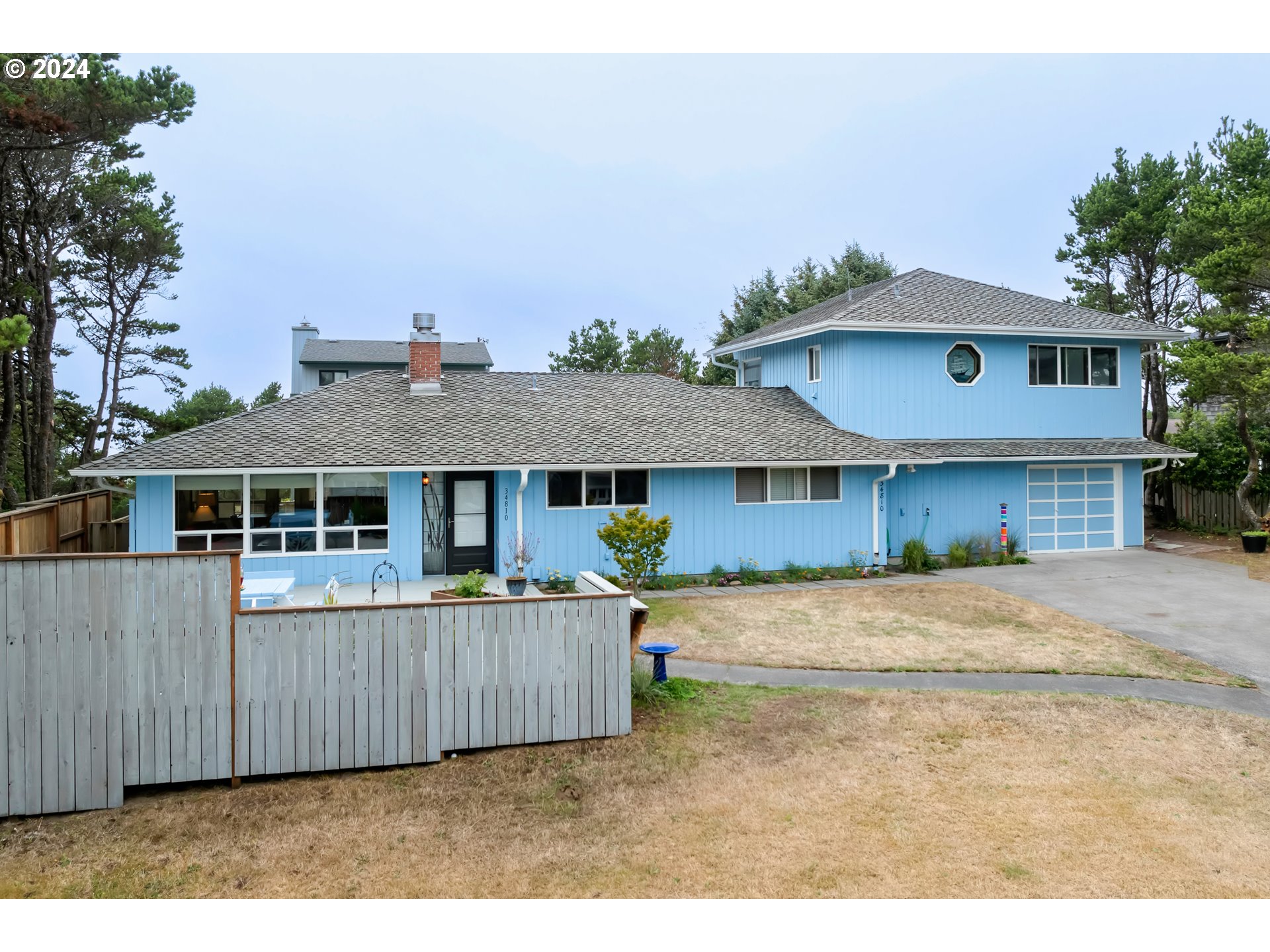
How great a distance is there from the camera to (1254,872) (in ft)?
17.3

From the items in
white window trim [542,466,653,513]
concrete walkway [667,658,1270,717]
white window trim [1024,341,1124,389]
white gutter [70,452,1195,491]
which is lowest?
concrete walkway [667,658,1270,717]

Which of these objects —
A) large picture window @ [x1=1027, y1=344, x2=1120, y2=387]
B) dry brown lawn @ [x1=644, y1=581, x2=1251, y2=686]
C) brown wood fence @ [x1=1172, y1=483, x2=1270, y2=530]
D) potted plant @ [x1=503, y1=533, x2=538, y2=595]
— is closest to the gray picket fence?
dry brown lawn @ [x1=644, y1=581, x2=1251, y2=686]

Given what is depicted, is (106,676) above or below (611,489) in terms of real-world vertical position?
below

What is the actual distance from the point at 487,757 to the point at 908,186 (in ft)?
111

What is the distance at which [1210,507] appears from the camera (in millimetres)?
23531

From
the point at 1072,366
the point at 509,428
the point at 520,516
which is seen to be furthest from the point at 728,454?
the point at 1072,366

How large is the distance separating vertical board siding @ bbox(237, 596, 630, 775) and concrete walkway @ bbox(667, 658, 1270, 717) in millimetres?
2432

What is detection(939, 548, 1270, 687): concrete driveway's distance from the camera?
1138cm

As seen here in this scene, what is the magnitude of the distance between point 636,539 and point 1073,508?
12.4 metres

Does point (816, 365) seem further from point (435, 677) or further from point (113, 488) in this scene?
point (435, 677)

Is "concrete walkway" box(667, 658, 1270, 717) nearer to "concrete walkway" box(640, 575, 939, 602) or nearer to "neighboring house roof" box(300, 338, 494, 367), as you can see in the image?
"concrete walkway" box(640, 575, 939, 602)

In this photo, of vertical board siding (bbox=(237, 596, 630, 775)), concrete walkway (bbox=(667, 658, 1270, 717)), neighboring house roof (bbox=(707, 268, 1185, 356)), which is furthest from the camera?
neighboring house roof (bbox=(707, 268, 1185, 356))

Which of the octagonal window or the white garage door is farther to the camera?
the white garage door

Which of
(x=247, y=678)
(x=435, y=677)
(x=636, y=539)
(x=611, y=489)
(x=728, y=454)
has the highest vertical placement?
(x=728, y=454)
